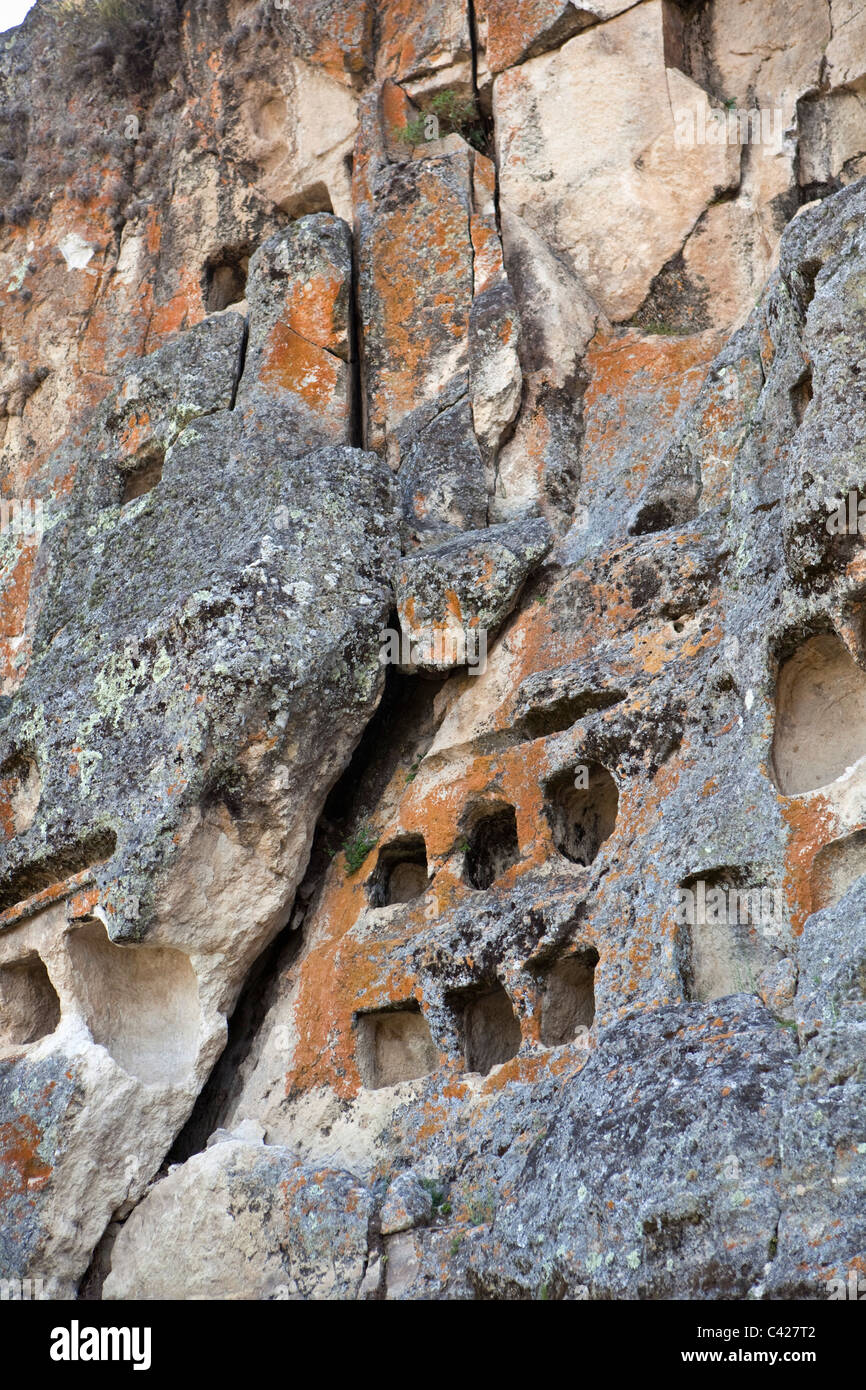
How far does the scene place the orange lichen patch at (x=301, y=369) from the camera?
11.6 meters

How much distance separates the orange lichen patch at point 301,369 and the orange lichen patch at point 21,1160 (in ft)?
17.8

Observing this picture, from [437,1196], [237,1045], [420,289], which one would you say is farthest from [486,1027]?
[420,289]

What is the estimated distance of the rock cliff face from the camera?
721cm

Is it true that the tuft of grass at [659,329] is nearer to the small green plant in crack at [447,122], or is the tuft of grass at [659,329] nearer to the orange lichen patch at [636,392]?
the orange lichen patch at [636,392]

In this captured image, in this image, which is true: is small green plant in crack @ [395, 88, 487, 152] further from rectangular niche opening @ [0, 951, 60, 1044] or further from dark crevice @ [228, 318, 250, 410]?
rectangular niche opening @ [0, 951, 60, 1044]

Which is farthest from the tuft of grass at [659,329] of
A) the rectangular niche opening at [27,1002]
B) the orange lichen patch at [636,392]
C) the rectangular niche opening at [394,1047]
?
the rectangular niche opening at [27,1002]

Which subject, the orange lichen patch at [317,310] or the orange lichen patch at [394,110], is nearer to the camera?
the orange lichen patch at [317,310]

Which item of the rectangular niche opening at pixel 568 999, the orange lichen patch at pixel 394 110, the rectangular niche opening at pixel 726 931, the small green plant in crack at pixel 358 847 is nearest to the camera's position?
the rectangular niche opening at pixel 726 931

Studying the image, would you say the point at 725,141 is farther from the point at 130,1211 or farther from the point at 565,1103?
the point at 130,1211

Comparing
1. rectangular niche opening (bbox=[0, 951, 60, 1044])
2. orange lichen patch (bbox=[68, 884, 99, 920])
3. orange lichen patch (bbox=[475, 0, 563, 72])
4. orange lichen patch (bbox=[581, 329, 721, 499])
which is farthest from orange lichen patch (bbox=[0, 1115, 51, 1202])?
orange lichen patch (bbox=[475, 0, 563, 72])

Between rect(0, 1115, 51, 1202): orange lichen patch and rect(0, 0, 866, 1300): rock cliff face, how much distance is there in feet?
0.09

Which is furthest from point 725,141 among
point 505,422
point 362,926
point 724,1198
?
point 724,1198

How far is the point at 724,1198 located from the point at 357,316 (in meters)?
8.06

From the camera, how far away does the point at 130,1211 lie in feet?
30.0
